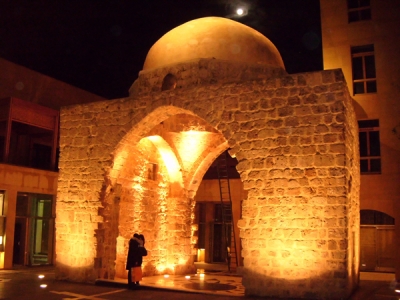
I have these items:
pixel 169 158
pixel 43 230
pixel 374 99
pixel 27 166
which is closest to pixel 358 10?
pixel 374 99

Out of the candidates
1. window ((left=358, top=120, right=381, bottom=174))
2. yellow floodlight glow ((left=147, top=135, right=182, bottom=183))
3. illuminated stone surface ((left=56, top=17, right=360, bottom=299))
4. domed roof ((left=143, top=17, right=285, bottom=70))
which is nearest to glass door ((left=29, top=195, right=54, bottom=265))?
illuminated stone surface ((left=56, top=17, right=360, bottom=299))

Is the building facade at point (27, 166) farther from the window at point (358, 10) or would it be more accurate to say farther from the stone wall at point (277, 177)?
the window at point (358, 10)

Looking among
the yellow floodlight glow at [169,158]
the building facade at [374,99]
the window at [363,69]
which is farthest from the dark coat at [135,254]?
the window at [363,69]

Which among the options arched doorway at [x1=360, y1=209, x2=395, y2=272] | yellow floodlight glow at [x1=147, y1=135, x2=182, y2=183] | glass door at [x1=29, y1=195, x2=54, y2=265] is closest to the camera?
yellow floodlight glow at [x1=147, y1=135, x2=182, y2=183]

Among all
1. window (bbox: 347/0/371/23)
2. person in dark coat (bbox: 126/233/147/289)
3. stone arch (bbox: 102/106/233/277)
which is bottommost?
person in dark coat (bbox: 126/233/147/289)

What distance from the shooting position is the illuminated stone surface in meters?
7.39

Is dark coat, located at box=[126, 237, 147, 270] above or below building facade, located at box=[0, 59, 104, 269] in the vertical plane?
below

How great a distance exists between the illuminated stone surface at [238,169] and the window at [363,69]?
12.6 feet

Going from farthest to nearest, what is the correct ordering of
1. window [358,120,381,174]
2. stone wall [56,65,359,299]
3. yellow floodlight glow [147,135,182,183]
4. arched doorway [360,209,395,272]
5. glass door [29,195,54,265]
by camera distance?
glass door [29,195,54,265]
window [358,120,381,174]
arched doorway [360,209,395,272]
yellow floodlight glow [147,135,182,183]
stone wall [56,65,359,299]

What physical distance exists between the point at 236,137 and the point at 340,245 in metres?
2.58

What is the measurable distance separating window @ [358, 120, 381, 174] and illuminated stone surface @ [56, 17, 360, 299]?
2.99m

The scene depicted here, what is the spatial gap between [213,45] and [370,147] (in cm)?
554

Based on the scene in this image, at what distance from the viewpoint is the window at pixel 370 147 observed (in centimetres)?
1220

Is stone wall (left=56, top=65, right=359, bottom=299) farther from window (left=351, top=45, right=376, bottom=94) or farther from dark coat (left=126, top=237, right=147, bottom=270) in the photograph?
window (left=351, top=45, right=376, bottom=94)
